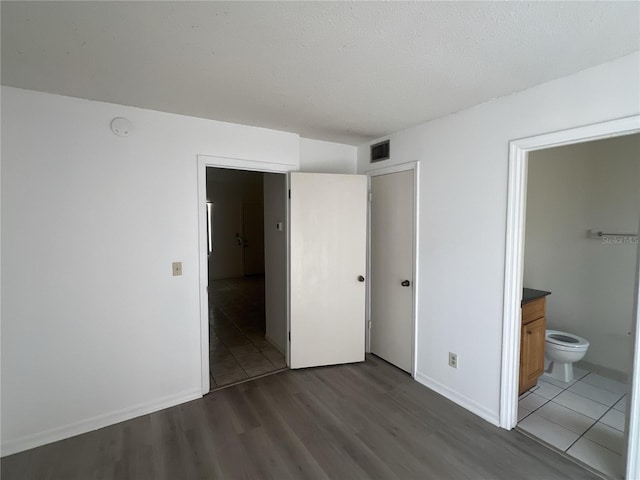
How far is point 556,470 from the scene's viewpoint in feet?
5.77

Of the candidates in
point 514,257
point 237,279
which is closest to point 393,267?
point 514,257

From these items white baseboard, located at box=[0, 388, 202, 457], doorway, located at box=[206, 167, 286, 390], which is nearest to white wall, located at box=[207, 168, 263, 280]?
doorway, located at box=[206, 167, 286, 390]

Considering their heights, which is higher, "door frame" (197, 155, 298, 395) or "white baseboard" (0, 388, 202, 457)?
"door frame" (197, 155, 298, 395)

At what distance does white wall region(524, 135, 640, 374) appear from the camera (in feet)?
8.67

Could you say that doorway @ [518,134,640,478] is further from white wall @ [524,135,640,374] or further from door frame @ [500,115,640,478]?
door frame @ [500,115,640,478]

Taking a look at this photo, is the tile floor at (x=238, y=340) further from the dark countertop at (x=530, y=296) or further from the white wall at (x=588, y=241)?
the white wall at (x=588, y=241)

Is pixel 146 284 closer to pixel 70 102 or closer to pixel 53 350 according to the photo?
pixel 53 350

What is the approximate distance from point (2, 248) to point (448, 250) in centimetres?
307

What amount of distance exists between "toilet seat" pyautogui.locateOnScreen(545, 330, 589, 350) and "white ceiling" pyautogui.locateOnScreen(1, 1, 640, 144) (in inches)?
86.2

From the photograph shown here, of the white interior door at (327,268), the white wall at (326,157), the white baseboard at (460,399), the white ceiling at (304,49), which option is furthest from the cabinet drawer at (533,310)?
the white wall at (326,157)

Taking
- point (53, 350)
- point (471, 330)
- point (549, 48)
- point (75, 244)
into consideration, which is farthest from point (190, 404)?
point (549, 48)

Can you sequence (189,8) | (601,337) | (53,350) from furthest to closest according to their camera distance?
(601,337), (53,350), (189,8)

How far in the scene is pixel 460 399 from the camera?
2.41 m

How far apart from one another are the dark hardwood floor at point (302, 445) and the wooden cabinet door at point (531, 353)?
1.84 ft
